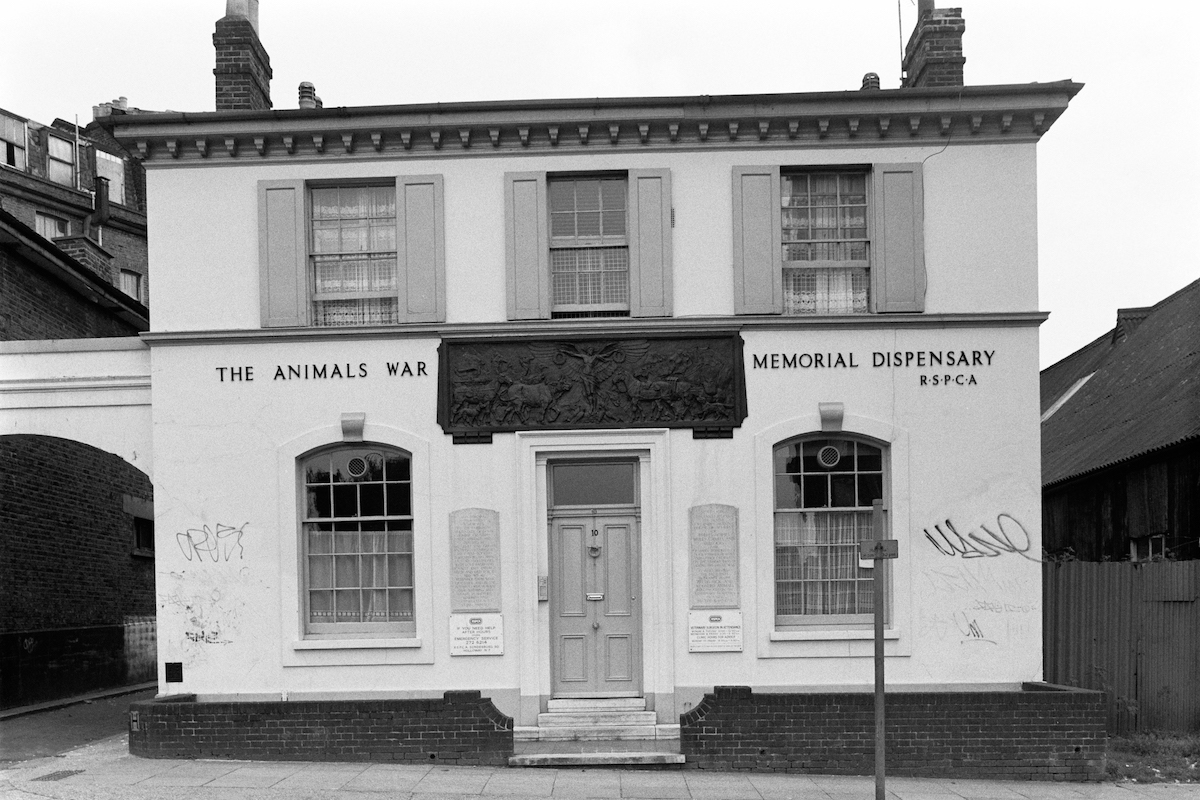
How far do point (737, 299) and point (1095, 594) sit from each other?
5833 mm

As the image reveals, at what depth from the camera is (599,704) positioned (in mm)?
11680

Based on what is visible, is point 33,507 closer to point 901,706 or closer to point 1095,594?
point 901,706

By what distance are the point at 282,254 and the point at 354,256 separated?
2.57 feet

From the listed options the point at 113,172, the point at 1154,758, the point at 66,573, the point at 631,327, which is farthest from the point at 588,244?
the point at 113,172

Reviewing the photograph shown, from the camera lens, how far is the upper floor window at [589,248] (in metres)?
12.0

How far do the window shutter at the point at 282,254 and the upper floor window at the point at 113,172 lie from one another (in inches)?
950

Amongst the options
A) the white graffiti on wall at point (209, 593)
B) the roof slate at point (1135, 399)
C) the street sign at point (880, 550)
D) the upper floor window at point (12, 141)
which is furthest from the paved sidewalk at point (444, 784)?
the upper floor window at point (12, 141)

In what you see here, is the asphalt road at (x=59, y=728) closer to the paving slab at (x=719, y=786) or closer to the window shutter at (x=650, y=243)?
the paving slab at (x=719, y=786)

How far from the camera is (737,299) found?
1178 centimetres

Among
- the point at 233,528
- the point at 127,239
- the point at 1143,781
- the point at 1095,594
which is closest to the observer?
the point at 1143,781

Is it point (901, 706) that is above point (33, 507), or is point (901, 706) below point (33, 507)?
below

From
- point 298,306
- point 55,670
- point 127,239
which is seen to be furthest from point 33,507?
point 127,239

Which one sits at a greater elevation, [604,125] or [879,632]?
[604,125]

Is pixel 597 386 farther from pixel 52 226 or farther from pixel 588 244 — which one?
pixel 52 226
